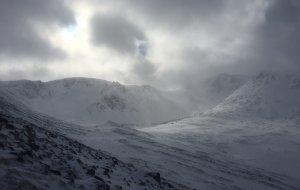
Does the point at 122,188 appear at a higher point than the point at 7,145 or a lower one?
lower

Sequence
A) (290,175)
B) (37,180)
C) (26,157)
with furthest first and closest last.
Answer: (290,175), (26,157), (37,180)

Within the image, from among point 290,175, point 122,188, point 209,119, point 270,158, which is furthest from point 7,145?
point 209,119

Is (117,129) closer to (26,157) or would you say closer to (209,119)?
(26,157)

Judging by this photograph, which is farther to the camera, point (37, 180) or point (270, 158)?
point (270, 158)

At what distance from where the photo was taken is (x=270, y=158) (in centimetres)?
11531

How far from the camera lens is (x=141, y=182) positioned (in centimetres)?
2091

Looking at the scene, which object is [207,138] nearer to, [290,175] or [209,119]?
[290,175]

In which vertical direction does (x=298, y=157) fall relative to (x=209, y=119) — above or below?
below

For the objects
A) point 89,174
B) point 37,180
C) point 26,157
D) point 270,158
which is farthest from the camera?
point 270,158

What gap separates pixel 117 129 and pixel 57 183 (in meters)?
85.2

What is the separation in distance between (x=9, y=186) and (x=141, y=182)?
9.88 m

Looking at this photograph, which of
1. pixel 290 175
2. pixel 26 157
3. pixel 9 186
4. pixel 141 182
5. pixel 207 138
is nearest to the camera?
pixel 9 186

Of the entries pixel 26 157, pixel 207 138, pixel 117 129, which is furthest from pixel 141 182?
pixel 207 138

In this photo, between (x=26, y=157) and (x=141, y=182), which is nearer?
(x=26, y=157)
